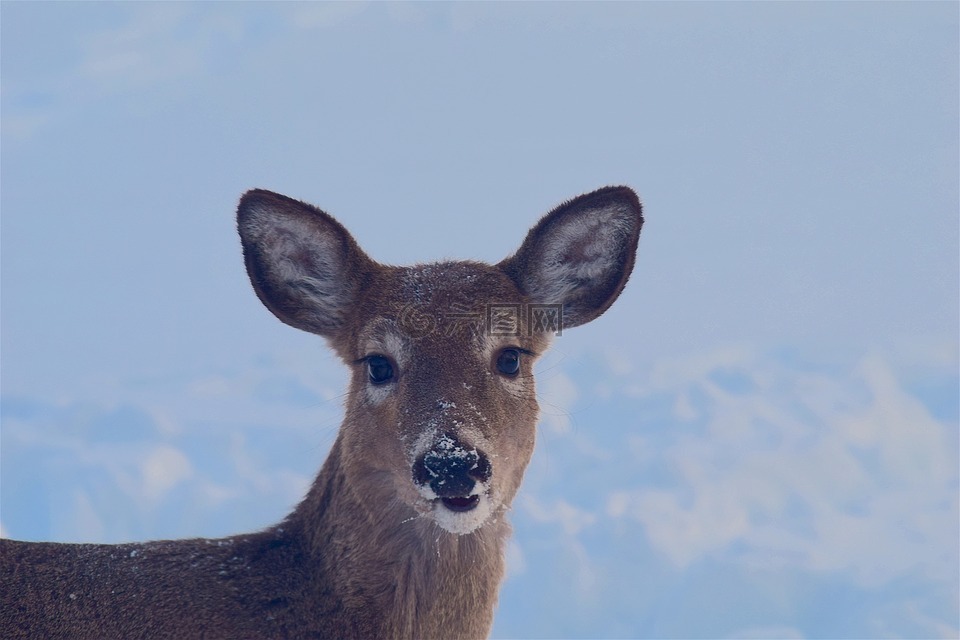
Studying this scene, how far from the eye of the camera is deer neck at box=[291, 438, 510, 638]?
19.8ft

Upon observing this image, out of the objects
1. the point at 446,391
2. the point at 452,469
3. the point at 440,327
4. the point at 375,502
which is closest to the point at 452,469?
the point at 452,469

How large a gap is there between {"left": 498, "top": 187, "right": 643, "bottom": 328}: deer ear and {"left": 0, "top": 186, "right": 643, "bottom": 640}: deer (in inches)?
0.8

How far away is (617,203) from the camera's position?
6.83 meters

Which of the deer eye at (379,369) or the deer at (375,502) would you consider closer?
the deer at (375,502)

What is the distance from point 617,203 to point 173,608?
311cm

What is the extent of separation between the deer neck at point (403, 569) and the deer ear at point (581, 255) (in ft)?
4.45

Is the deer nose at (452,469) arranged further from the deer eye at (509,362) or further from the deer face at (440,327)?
the deer eye at (509,362)

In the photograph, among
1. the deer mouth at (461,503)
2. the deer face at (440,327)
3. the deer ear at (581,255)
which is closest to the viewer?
the deer mouth at (461,503)

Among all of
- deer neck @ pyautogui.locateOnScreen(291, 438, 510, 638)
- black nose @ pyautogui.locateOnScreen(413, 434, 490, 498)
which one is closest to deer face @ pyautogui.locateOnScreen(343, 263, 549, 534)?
black nose @ pyautogui.locateOnScreen(413, 434, 490, 498)

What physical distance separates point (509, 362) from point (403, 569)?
1.17 m

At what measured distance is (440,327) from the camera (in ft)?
20.3

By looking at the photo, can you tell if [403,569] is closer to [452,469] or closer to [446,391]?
[452,469]

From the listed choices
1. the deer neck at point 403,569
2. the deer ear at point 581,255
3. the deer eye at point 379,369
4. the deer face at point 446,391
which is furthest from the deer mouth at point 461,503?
the deer ear at point 581,255

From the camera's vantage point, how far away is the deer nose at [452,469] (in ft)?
18.3
